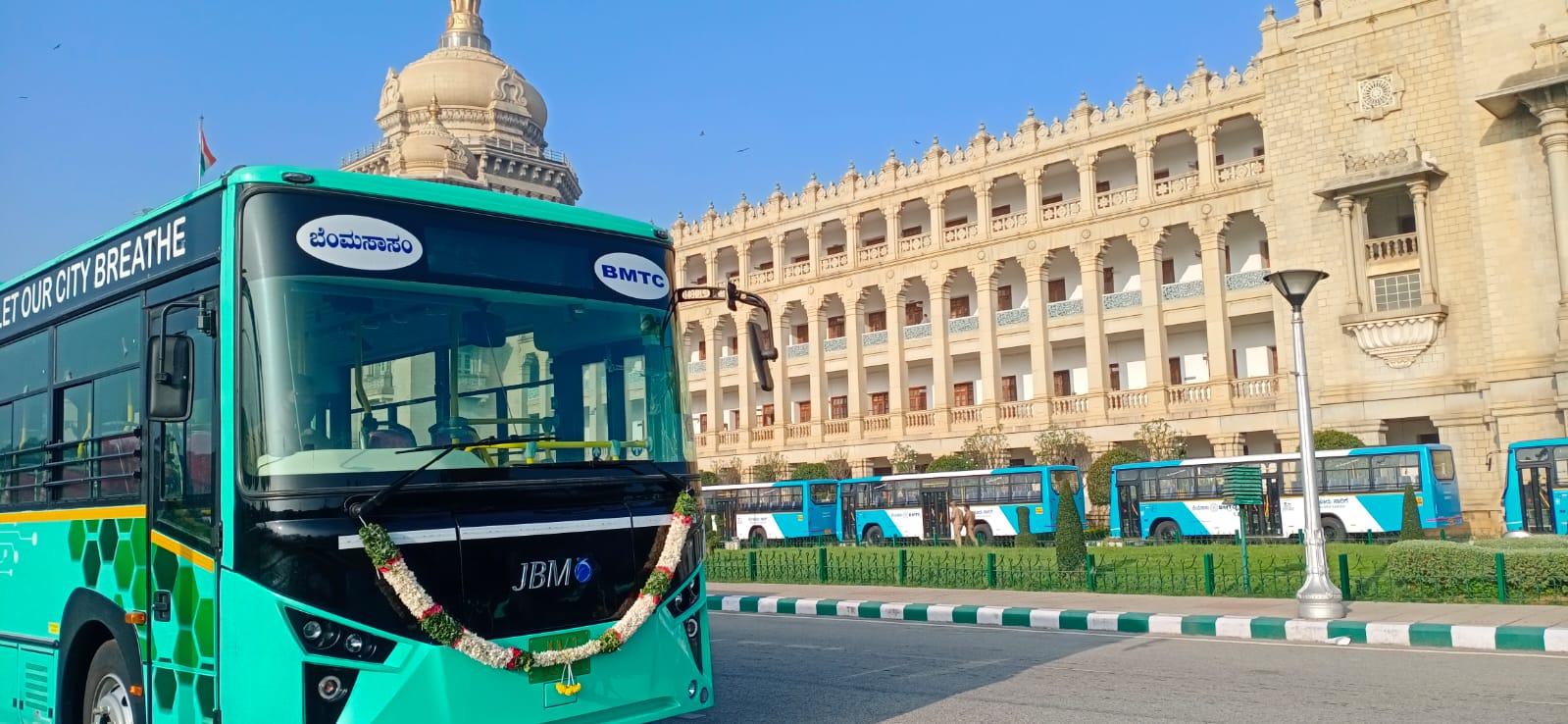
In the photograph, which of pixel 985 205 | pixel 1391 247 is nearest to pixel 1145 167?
pixel 985 205

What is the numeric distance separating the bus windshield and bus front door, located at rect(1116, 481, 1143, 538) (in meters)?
26.7

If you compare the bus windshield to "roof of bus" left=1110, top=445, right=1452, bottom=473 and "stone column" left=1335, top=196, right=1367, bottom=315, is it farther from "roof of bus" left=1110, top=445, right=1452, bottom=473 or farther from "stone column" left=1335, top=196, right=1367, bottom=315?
"stone column" left=1335, top=196, right=1367, bottom=315

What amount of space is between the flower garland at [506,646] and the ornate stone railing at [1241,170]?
32.7m

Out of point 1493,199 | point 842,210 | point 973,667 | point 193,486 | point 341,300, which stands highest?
point 842,210

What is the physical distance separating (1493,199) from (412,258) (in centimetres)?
3088

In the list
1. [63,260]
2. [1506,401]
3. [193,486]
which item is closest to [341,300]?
[193,486]

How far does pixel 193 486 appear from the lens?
5344 mm

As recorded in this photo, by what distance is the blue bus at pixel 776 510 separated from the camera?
1453 inches

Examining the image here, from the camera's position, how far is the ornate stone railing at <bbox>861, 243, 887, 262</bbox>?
45.1 metres

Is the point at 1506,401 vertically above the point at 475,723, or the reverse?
the point at 1506,401

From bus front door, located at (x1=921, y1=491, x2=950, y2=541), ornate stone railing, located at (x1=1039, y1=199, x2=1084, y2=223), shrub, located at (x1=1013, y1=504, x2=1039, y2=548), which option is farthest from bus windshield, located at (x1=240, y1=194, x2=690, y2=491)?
ornate stone railing, located at (x1=1039, y1=199, x2=1084, y2=223)

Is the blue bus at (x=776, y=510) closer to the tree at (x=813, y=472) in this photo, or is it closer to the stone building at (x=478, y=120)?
the tree at (x=813, y=472)

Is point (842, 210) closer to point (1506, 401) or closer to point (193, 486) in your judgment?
point (1506, 401)

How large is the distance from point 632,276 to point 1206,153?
33.4 m
